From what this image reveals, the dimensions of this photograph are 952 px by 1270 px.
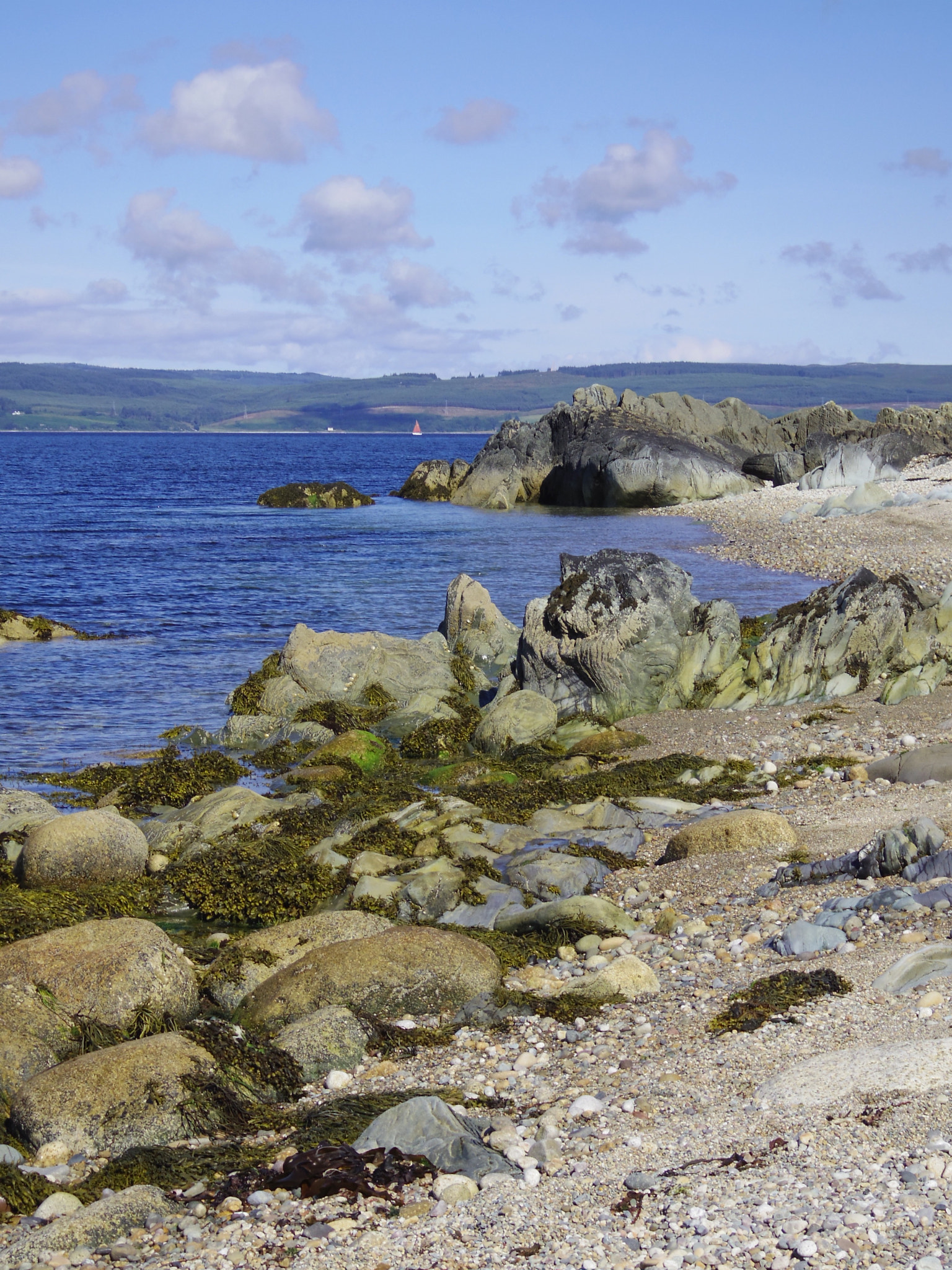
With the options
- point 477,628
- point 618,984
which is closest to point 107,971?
point 618,984

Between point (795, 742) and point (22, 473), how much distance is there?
104426mm

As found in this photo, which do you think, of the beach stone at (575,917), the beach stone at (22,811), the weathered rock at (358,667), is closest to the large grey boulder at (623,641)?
the weathered rock at (358,667)

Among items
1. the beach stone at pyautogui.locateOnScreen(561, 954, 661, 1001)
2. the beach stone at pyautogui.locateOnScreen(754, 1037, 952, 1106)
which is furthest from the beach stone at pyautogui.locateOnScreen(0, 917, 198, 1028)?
the beach stone at pyautogui.locateOnScreen(754, 1037, 952, 1106)

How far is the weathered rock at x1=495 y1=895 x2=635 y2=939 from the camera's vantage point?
33.5 ft

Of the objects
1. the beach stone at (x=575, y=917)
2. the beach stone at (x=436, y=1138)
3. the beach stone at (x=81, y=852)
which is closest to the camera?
the beach stone at (x=436, y=1138)

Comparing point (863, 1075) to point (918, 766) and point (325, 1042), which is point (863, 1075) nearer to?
point (325, 1042)

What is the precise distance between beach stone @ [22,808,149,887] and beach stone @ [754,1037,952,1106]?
7946 mm

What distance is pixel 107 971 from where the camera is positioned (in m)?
8.58

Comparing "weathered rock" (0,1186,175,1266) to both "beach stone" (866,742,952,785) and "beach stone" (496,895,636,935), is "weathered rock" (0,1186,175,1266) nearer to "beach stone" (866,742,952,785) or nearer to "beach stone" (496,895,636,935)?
"beach stone" (496,895,636,935)

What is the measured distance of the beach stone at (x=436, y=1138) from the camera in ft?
20.1

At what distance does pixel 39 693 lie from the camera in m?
21.7

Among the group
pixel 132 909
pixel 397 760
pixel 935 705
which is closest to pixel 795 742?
pixel 935 705

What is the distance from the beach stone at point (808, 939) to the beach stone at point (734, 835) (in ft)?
8.39

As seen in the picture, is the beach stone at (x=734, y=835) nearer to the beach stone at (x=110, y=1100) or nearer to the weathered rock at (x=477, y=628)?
the beach stone at (x=110, y=1100)
